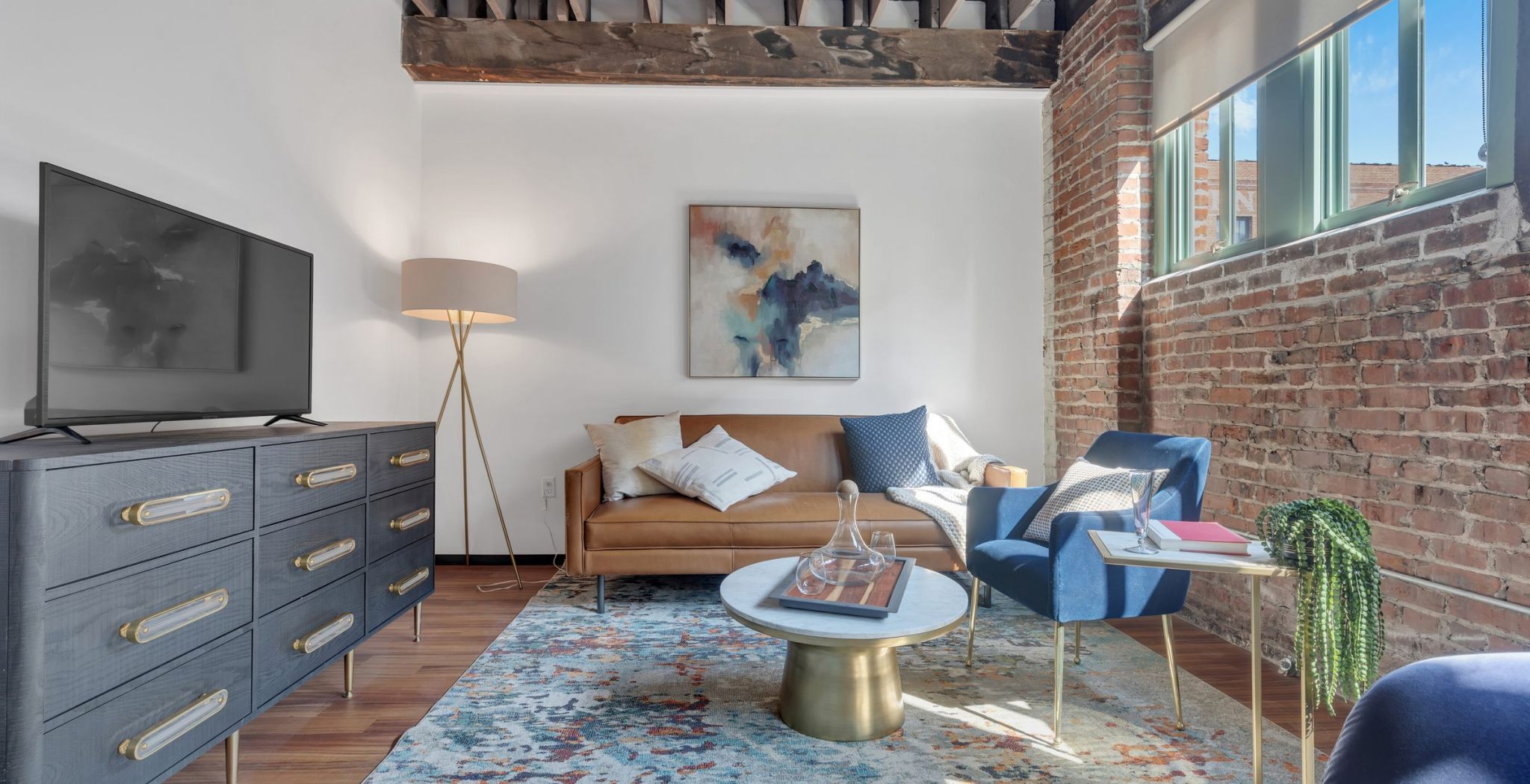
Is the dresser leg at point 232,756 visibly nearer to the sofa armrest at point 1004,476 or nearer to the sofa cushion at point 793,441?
the sofa cushion at point 793,441

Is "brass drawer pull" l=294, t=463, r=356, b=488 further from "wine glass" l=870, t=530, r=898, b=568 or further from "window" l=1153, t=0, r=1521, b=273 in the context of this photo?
"window" l=1153, t=0, r=1521, b=273

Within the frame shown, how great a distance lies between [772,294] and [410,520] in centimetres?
222

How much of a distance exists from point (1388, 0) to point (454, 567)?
4593mm

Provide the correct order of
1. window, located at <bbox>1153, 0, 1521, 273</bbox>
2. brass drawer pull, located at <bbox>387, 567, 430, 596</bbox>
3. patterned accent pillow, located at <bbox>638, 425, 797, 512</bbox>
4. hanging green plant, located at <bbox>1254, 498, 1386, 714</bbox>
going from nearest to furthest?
hanging green plant, located at <bbox>1254, 498, 1386, 714</bbox> < window, located at <bbox>1153, 0, 1521, 273</bbox> < brass drawer pull, located at <bbox>387, 567, 430, 596</bbox> < patterned accent pillow, located at <bbox>638, 425, 797, 512</bbox>

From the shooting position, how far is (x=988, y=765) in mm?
1741

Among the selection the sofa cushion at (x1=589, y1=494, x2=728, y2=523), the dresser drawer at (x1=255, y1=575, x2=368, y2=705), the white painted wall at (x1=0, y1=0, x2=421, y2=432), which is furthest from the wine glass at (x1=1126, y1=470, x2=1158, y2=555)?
the white painted wall at (x1=0, y1=0, x2=421, y2=432)

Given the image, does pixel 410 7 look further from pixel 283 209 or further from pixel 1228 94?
pixel 1228 94

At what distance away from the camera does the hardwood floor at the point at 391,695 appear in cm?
178

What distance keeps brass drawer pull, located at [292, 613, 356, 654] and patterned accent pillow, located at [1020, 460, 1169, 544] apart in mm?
2152

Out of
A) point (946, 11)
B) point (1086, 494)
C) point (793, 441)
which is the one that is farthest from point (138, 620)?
point (946, 11)

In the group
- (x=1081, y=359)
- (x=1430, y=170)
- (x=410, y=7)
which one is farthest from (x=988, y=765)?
(x=410, y=7)

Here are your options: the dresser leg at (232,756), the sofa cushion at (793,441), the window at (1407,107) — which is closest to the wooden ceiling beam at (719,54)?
the window at (1407,107)

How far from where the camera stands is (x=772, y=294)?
390 centimetres

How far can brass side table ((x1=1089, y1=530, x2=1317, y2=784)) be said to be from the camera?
1.37 m
